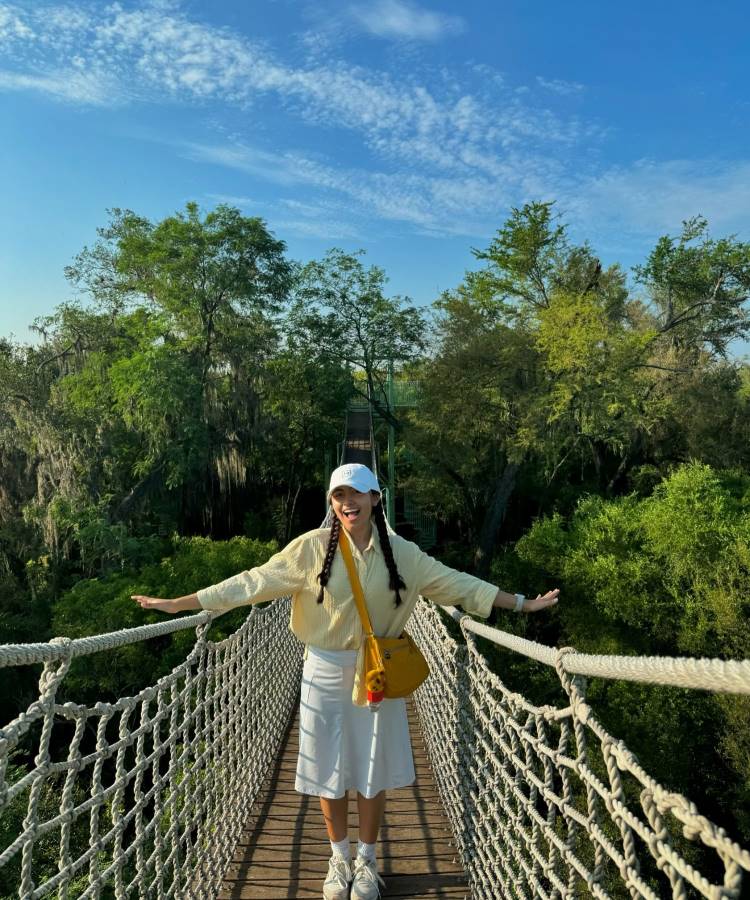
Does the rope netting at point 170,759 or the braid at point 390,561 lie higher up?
the braid at point 390,561

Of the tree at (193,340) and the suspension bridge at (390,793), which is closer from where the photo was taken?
the suspension bridge at (390,793)

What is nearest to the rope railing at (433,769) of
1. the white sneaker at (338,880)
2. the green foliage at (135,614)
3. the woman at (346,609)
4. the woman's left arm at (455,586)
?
the woman's left arm at (455,586)

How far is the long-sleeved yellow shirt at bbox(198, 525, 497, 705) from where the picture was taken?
174 cm

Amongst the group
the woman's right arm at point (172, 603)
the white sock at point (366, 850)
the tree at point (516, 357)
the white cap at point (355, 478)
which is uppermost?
the tree at point (516, 357)

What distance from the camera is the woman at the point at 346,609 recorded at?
1744 millimetres

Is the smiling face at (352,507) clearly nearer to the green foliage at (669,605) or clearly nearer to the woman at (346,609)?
the woman at (346,609)

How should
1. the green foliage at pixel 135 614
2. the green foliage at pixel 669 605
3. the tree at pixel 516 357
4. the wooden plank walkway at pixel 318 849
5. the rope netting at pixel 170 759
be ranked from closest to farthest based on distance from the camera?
the rope netting at pixel 170 759 < the wooden plank walkway at pixel 318 849 < the green foliage at pixel 669 605 < the green foliage at pixel 135 614 < the tree at pixel 516 357

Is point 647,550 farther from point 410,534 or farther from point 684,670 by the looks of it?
point 684,670

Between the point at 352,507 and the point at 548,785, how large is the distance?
0.80 metres

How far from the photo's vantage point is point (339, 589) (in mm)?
1745

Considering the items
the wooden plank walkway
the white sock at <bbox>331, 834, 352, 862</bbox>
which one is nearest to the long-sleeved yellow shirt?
the white sock at <bbox>331, 834, 352, 862</bbox>

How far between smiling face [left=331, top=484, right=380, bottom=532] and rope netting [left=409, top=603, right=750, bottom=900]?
501 mm

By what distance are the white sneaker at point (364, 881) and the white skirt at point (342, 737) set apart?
0.26 meters

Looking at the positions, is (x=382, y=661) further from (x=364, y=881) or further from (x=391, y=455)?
(x=391, y=455)
